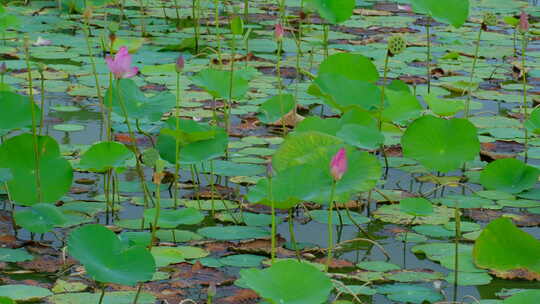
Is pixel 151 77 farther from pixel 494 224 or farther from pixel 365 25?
pixel 494 224

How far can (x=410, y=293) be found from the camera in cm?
176

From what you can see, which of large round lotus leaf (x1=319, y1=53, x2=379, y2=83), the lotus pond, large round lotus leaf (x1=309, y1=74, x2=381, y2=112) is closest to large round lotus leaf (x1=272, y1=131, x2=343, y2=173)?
the lotus pond

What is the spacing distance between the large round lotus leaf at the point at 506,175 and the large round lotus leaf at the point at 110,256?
41.4 inches

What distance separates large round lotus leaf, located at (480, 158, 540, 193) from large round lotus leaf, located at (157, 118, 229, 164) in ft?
2.08

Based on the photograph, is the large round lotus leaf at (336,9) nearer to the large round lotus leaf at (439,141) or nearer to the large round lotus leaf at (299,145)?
the large round lotus leaf at (439,141)

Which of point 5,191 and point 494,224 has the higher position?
point 494,224

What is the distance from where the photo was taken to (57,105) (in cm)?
307

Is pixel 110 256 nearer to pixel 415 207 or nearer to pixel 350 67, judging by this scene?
pixel 415 207

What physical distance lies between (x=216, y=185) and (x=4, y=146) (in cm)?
51

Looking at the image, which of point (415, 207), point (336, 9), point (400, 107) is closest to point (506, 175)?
point (400, 107)

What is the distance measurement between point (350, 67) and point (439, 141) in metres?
0.37

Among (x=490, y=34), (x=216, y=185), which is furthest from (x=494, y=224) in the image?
(x=490, y=34)

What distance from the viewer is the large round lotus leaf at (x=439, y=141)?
7.47ft

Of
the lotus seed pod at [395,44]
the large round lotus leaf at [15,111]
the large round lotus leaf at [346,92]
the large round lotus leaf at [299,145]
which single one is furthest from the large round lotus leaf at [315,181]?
the large round lotus leaf at [15,111]
